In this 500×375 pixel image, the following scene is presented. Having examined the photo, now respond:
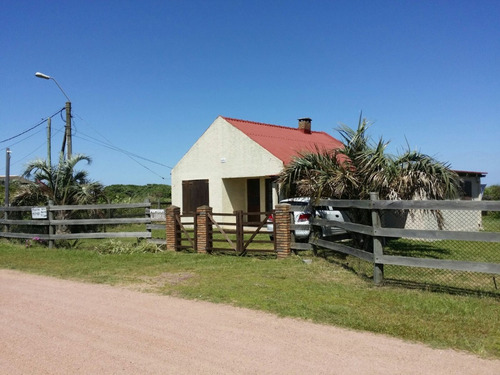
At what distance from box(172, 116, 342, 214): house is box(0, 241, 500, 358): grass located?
30.2 ft

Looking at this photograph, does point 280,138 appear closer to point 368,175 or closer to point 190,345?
point 368,175

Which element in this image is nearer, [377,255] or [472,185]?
[377,255]

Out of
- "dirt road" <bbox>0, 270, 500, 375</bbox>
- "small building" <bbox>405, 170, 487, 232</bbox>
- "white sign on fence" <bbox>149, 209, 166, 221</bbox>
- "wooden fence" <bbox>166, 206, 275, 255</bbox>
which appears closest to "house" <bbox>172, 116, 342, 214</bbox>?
"white sign on fence" <bbox>149, 209, 166, 221</bbox>

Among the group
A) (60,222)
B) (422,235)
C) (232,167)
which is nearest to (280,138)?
(232,167)

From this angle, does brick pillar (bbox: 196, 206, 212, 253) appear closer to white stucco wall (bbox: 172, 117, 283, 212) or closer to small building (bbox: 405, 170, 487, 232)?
small building (bbox: 405, 170, 487, 232)

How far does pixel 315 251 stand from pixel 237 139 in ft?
37.2

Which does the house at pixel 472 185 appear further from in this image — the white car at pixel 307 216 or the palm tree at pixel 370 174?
the palm tree at pixel 370 174

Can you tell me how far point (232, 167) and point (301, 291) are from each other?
48.8 feet

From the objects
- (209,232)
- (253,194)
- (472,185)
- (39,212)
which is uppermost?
(472,185)

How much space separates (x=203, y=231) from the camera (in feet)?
43.9

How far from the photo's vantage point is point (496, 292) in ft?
24.9

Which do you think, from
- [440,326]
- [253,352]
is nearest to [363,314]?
[440,326]

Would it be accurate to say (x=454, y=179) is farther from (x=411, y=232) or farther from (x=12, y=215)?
(x=12, y=215)

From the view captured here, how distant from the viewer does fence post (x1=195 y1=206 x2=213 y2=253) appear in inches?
525
